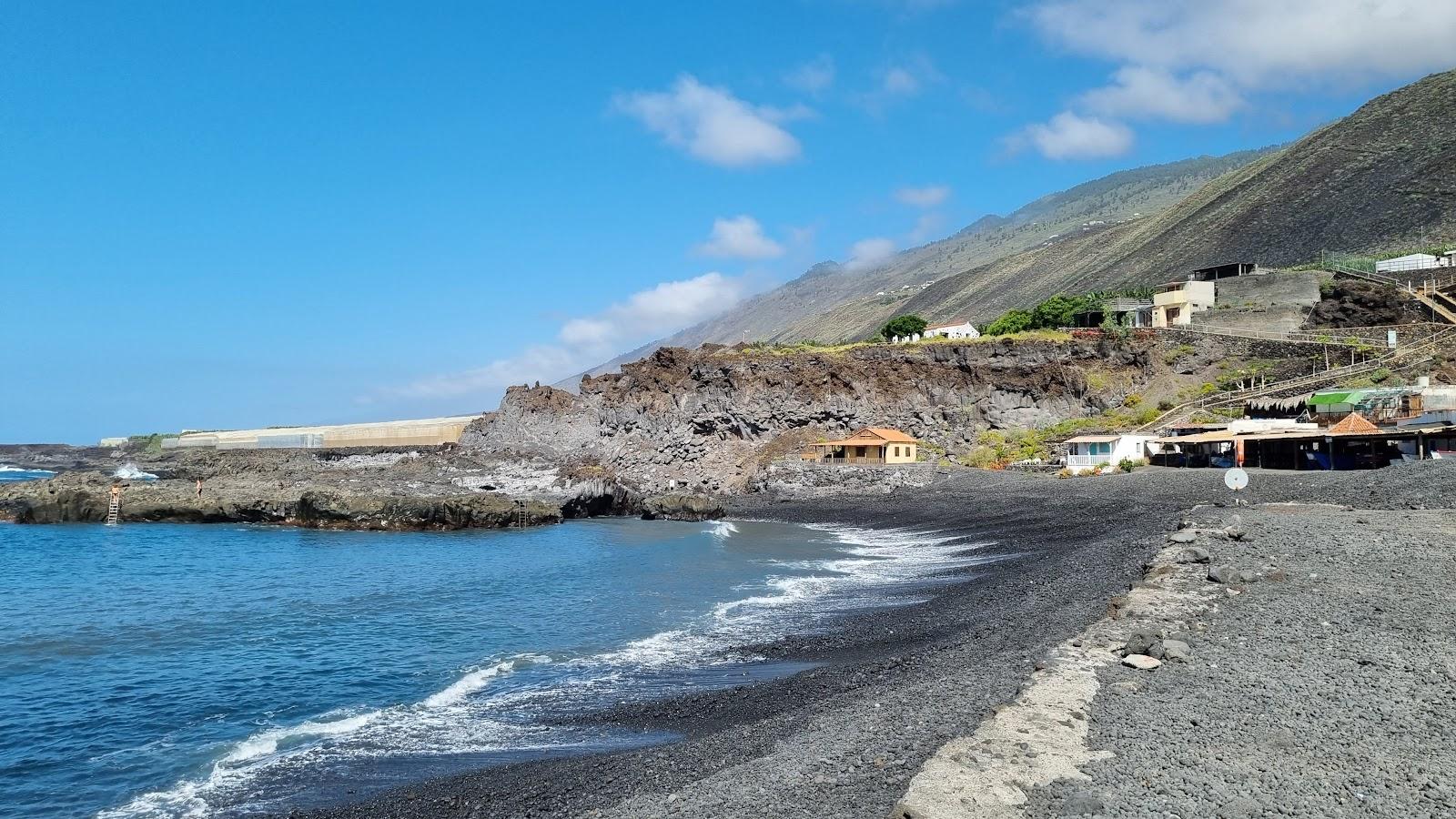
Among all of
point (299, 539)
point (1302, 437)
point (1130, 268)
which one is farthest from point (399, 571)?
point (1130, 268)

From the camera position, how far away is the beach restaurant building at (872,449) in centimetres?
5694

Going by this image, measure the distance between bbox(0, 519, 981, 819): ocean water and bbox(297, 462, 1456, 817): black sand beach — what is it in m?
0.94

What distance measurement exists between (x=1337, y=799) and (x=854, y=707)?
5768 mm

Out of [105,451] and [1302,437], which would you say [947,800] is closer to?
[1302,437]

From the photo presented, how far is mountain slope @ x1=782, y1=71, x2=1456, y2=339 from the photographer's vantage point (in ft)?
256

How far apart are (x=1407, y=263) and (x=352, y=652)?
6937 centimetres

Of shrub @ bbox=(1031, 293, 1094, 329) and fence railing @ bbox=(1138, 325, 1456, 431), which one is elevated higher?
shrub @ bbox=(1031, 293, 1094, 329)

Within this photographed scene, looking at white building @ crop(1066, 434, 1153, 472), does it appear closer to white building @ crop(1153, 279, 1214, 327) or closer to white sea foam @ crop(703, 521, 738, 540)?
white sea foam @ crop(703, 521, 738, 540)

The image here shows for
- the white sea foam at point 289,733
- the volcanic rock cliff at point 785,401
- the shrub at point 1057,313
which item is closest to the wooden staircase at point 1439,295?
the volcanic rock cliff at point 785,401

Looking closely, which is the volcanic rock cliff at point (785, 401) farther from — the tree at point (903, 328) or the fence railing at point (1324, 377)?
the tree at point (903, 328)

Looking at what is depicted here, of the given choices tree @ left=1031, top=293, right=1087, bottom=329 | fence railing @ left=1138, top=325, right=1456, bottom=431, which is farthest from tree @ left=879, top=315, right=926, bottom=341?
fence railing @ left=1138, top=325, right=1456, bottom=431

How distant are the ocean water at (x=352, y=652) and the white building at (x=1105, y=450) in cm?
1378

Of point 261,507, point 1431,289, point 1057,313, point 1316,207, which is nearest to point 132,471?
point 261,507

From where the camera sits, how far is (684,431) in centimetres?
6744
